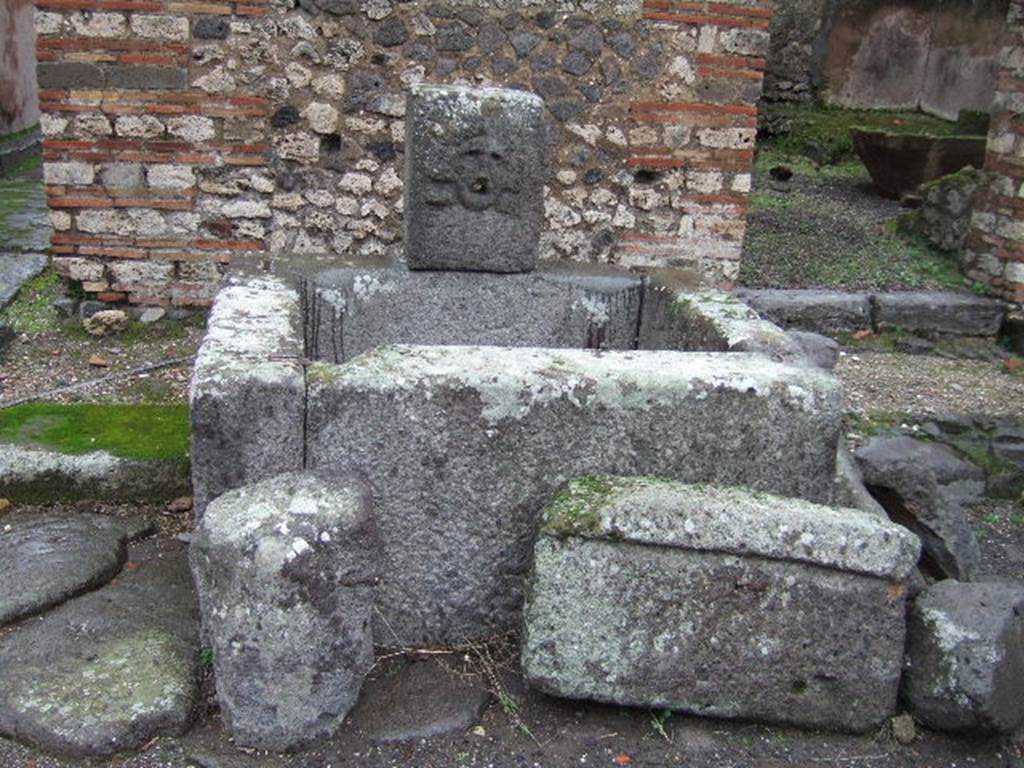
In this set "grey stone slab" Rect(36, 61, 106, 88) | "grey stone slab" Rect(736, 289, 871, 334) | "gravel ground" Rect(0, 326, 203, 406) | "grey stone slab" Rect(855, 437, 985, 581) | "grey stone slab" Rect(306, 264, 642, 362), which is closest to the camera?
"grey stone slab" Rect(855, 437, 985, 581)

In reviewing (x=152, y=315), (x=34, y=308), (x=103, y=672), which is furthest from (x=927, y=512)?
(x=34, y=308)

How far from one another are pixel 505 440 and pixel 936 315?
4920 millimetres

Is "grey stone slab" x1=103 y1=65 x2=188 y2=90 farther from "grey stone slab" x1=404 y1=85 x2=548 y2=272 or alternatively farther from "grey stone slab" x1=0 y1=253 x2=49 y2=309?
"grey stone slab" x1=404 y1=85 x2=548 y2=272

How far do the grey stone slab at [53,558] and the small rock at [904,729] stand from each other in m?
Result: 2.31

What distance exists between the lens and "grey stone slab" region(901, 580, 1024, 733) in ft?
8.67

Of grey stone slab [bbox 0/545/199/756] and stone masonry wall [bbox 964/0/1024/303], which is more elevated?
stone masonry wall [bbox 964/0/1024/303]

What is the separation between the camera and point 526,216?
361 cm

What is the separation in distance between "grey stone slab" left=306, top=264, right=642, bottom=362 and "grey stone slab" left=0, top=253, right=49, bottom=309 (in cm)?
316

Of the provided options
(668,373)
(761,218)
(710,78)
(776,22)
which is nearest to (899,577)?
(668,373)

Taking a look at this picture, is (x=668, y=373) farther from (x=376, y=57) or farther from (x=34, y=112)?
(x=34, y=112)

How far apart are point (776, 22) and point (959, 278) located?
24.6 ft

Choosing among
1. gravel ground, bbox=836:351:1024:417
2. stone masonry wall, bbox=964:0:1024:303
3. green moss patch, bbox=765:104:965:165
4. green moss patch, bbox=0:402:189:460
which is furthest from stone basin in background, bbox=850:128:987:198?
green moss patch, bbox=0:402:189:460

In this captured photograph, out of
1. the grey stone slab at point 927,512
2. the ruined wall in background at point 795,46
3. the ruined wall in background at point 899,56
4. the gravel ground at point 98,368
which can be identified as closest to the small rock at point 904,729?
the grey stone slab at point 927,512

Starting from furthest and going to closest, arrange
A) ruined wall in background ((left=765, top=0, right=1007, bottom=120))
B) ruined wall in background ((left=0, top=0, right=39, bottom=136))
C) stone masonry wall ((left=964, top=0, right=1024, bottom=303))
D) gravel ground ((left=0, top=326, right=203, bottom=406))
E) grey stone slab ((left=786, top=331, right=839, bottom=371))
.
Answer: ruined wall in background ((left=765, top=0, right=1007, bottom=120)), ruined wall in background ((left=0, top=0, right=39, bottom=136)), stone masonry wall ((left=964, top=0, right=1024, bottom=303)), gravel ground ((left=0, top=326, right=203, bottom=406)), grey stone slab ((left=786, top=331, right=839, bottom=371))
